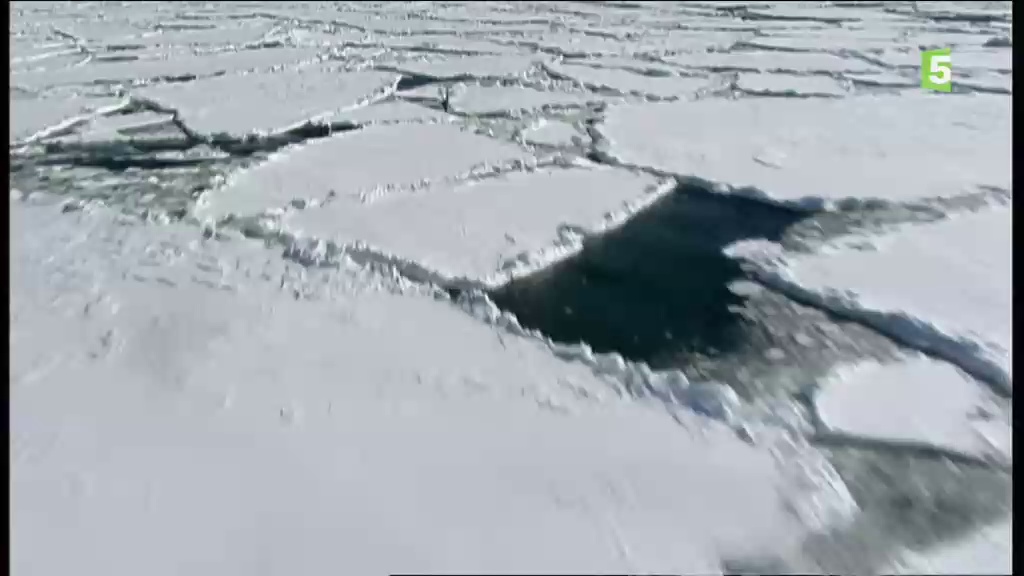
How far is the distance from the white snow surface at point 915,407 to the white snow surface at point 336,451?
0.39 feet

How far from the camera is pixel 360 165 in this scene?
1446 mm

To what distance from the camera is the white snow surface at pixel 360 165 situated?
128 cm

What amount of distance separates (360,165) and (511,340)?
2.31 ft

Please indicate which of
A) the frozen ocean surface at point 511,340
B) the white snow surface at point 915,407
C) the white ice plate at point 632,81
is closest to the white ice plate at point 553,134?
the frozen ocean surface at point 511,340

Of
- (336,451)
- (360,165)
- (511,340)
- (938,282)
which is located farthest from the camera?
(360,165)

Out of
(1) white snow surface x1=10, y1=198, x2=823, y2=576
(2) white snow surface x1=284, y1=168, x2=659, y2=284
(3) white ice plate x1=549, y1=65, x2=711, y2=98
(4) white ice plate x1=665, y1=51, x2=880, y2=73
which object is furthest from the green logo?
(1) white snow surface x1=10, y1=198, x2=823, y2=576

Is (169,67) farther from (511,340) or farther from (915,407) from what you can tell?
(915,407)

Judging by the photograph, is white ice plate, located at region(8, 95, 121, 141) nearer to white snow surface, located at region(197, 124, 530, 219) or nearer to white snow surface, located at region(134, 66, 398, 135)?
white snow surface, located at region(134, 66, 398, 135)

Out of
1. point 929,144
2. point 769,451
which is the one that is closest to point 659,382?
point 769,451

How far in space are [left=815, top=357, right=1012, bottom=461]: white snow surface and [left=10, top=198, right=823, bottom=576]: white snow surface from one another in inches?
4.7

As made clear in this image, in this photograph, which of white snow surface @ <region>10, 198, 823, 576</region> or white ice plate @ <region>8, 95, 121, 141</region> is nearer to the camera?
white snow surface @ <region>10, 198, 823, 576</region>

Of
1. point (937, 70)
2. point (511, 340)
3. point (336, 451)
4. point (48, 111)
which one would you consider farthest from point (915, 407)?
point (937, 70)

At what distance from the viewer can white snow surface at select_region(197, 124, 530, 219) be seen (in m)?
1.28

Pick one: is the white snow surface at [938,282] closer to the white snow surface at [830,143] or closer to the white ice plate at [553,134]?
the white snow surface at [830,143]
